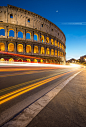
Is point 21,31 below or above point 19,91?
above

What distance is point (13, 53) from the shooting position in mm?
19953

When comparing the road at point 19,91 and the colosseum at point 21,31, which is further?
the colosseum at point 21,31

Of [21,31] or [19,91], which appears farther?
[21,31]

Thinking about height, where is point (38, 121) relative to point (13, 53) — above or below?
below

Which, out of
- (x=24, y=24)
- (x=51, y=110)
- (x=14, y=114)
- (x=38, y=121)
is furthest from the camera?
(x=24, y=24)

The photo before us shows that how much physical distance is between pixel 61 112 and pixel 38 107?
1.87ft

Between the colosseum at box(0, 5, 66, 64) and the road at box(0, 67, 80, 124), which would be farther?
the colosseum at box(0, 5, 66, 64)

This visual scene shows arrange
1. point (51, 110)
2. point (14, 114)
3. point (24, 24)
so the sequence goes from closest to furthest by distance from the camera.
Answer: point (14, 114)
point (51, 110)
point (24, 24)

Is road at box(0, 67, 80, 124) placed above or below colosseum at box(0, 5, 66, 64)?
below

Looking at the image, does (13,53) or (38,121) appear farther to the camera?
(13,53)

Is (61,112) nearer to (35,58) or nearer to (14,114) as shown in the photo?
(14,114)

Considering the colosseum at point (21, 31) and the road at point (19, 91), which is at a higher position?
the colosseum at point (21, 31)

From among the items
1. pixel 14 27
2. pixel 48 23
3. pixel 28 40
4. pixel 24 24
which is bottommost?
pixel 28 40

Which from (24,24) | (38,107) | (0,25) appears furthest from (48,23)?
(38,107)
